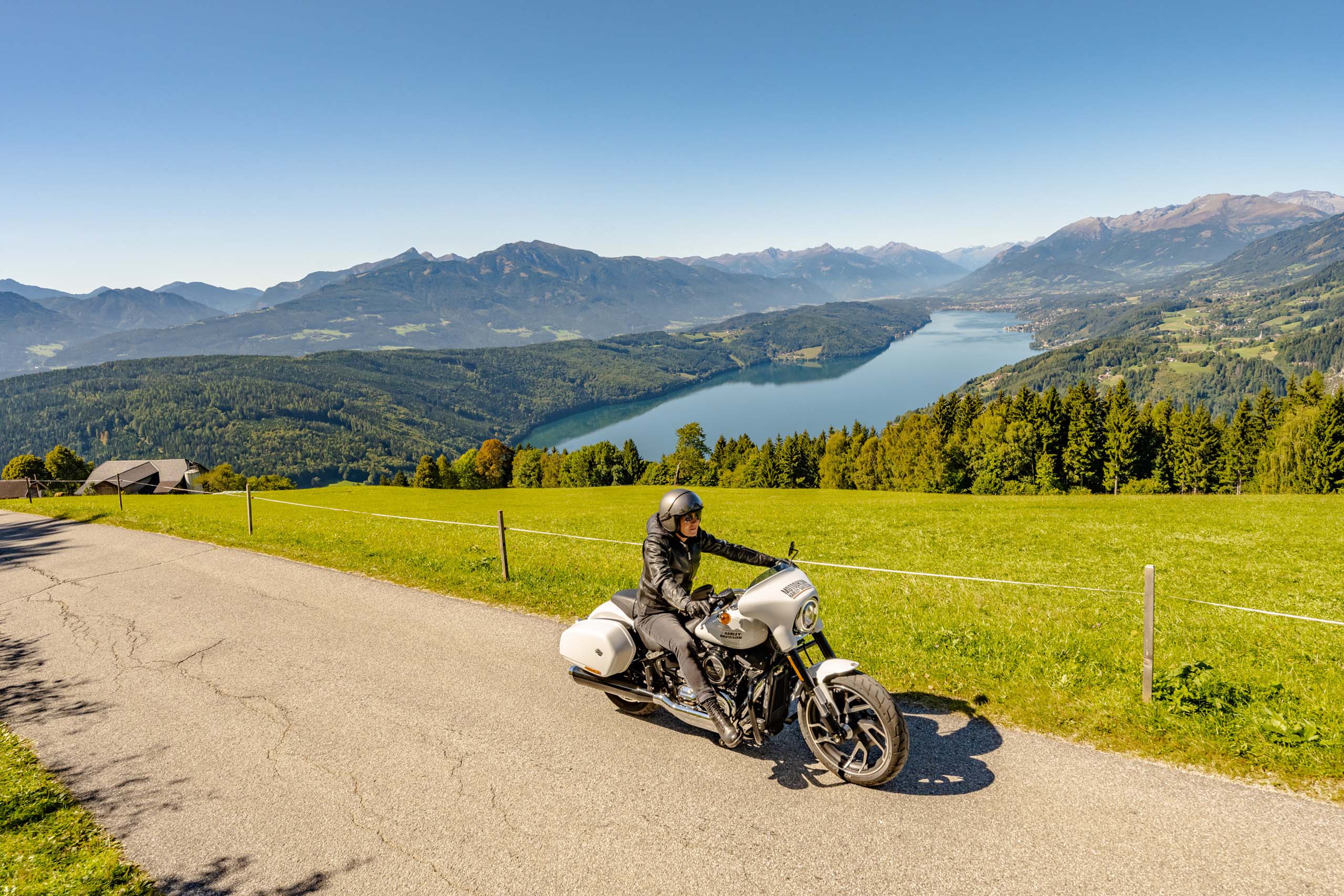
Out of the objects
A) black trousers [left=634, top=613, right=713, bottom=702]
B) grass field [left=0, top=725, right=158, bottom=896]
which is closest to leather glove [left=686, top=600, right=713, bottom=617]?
black trousers [left=634, top=613, right=713, bottom=702]

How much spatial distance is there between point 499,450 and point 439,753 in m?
103

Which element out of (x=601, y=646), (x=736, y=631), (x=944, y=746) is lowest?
(x=944, y=746)

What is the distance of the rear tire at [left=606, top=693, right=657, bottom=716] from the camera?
722cm

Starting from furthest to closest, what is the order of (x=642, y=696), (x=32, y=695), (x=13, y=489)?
1. (x=13, y=489)
2. (x=32, y=695)
3. (x=642, y=696)

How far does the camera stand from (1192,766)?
225 inches

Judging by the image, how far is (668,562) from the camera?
6.55 metres

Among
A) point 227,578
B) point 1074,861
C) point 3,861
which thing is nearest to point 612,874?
point 1074,861

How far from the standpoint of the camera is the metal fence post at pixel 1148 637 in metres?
6.60

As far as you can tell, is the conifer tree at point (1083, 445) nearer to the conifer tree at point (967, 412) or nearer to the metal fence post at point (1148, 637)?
the conifer tree at point (967, 412)

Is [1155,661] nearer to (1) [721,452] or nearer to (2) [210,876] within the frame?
(2) [210,876]

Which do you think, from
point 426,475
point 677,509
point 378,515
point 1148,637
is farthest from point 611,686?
point 426,475

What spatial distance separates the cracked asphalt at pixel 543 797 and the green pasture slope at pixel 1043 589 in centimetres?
80

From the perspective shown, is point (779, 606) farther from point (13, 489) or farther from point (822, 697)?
point (13, 489)

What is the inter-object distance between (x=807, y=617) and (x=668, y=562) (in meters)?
1.57
